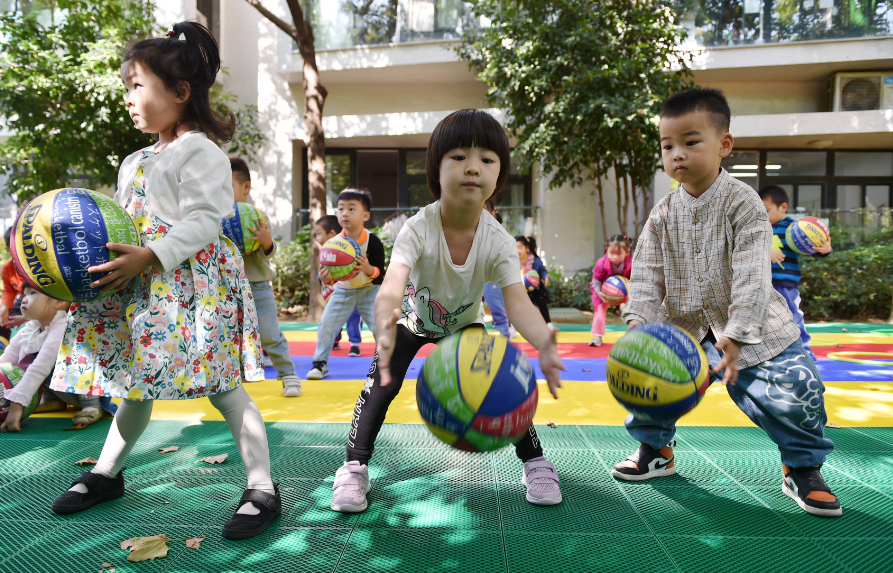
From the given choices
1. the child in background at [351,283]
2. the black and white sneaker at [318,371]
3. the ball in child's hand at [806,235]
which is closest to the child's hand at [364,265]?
the child in background at [351,283]

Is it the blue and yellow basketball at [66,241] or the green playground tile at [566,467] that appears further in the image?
the green playground tile at [566,467]

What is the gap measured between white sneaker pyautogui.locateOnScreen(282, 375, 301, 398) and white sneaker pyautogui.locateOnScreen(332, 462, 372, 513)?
2264 mm

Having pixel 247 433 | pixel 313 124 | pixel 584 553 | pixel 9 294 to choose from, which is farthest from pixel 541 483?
pixel 313 124

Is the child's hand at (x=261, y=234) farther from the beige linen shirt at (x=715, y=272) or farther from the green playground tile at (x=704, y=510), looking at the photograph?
the green playground tile at (x=704, y=510)

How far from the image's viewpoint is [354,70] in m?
13.9

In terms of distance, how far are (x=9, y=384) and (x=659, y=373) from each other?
13.9 ft

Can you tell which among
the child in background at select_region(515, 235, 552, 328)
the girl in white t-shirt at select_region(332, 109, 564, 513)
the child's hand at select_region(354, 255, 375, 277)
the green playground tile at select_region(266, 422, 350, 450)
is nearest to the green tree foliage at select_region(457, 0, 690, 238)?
the child in background at select_region(515, 235, 552, 328)

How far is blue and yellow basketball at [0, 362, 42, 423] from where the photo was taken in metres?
3.82

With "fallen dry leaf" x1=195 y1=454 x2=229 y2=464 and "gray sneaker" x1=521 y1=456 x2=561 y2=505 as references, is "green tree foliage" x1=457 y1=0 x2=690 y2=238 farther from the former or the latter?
"fallen dry leaf" x1=195 y1=454 x2=229 y2=464

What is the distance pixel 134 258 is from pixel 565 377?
420 centimetres

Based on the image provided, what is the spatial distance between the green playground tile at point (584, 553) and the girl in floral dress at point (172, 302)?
104 centimetres

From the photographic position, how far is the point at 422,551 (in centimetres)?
217

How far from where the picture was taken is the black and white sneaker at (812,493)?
2.45 metres

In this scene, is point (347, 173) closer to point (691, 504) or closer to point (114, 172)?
point (114, 172)
